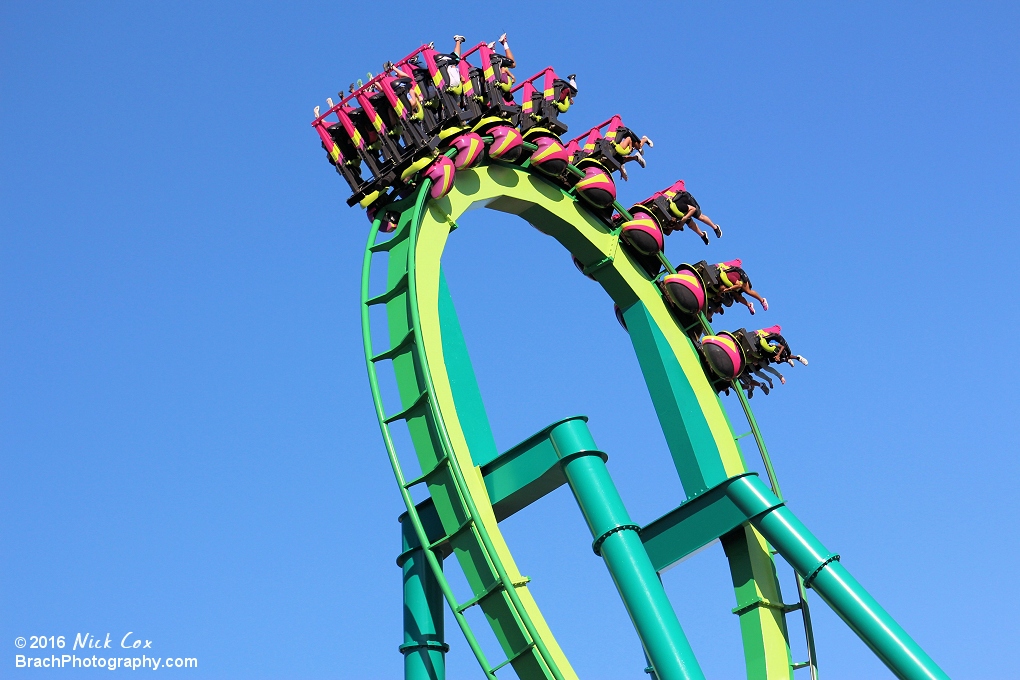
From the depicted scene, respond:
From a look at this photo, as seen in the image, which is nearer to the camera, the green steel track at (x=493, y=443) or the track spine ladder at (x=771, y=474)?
the green steel track at (x=493, y=443)

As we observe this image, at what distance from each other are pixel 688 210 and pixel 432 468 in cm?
521

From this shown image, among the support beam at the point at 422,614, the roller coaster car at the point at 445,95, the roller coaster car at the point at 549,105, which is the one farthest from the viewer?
the roller coaster car at the point at 549,105

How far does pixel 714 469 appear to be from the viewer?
14023mm

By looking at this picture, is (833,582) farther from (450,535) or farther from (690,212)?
(690,212)

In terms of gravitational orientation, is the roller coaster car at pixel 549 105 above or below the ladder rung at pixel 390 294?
above

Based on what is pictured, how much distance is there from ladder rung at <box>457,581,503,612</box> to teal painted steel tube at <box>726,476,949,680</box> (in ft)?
8.87

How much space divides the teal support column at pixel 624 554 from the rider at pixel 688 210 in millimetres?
4526

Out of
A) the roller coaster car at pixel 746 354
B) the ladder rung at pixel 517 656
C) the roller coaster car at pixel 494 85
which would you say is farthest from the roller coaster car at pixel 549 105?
the ladder rung at pixel 517 656

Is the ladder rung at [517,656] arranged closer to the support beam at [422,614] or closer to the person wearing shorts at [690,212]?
the support beam at [422,614]

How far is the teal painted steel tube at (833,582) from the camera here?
11.0 meters

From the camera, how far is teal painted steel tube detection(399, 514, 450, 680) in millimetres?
11828

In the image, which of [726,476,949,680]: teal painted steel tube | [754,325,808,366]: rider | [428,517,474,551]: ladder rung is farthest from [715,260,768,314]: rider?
[428,517,474,551]: ladder rung

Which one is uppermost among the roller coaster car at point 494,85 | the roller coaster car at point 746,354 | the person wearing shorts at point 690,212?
the roller coaster car at point 494,85

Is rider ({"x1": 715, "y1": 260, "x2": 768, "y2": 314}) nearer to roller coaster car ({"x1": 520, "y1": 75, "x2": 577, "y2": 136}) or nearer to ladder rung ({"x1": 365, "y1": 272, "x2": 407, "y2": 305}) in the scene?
roller coaster car ({"x1": 520, "y1": 75, "x2": 577, "y2": 136})
